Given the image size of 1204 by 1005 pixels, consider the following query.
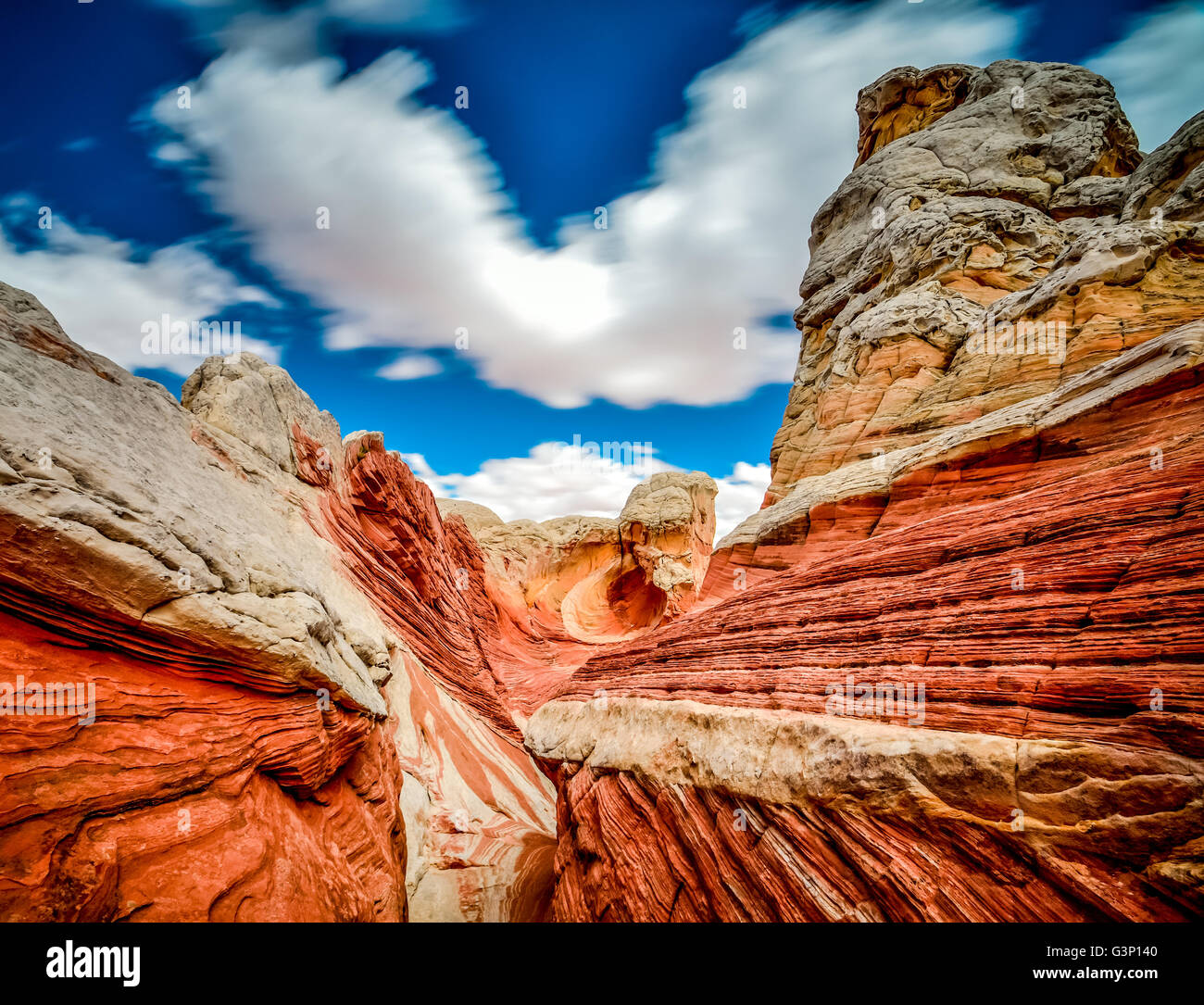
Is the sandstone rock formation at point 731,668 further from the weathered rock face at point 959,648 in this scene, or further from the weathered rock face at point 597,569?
the weathered rock face at point 597,569

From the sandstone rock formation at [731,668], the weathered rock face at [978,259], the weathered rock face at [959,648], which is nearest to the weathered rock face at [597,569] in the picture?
the weathered rock face at [978,259]

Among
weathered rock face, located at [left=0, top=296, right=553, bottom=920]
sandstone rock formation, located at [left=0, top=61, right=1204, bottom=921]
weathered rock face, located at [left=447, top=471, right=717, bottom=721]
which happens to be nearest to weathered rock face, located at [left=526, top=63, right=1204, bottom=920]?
sandstone rock formation, located at [left=0, top=61, right=1204, bottom=921]

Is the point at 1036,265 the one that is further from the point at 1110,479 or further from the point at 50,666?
the point at 50,666

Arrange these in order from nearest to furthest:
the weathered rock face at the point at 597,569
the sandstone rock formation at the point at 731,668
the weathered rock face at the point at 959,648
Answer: the weathered rock face at the point at 959,648
the sandstone rock formation at the point at 731,668
the weathered rock face at the point at 597,569

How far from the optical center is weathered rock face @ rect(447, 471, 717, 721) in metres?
32.3

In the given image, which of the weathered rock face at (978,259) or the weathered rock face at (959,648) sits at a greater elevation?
the weathered rock face at (978,259)

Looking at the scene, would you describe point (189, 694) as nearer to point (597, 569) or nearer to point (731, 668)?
point (731, 668)

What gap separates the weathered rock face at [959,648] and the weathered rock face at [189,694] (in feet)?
9.93

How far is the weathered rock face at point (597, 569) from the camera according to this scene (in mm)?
32281

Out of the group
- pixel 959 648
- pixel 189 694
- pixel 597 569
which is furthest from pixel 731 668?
pixel 597 569

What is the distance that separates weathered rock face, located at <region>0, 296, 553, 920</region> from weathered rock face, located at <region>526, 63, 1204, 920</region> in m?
3.03

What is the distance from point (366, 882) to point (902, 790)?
6.70m

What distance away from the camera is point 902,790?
13.9 ft

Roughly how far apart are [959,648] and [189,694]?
26.0 ft
